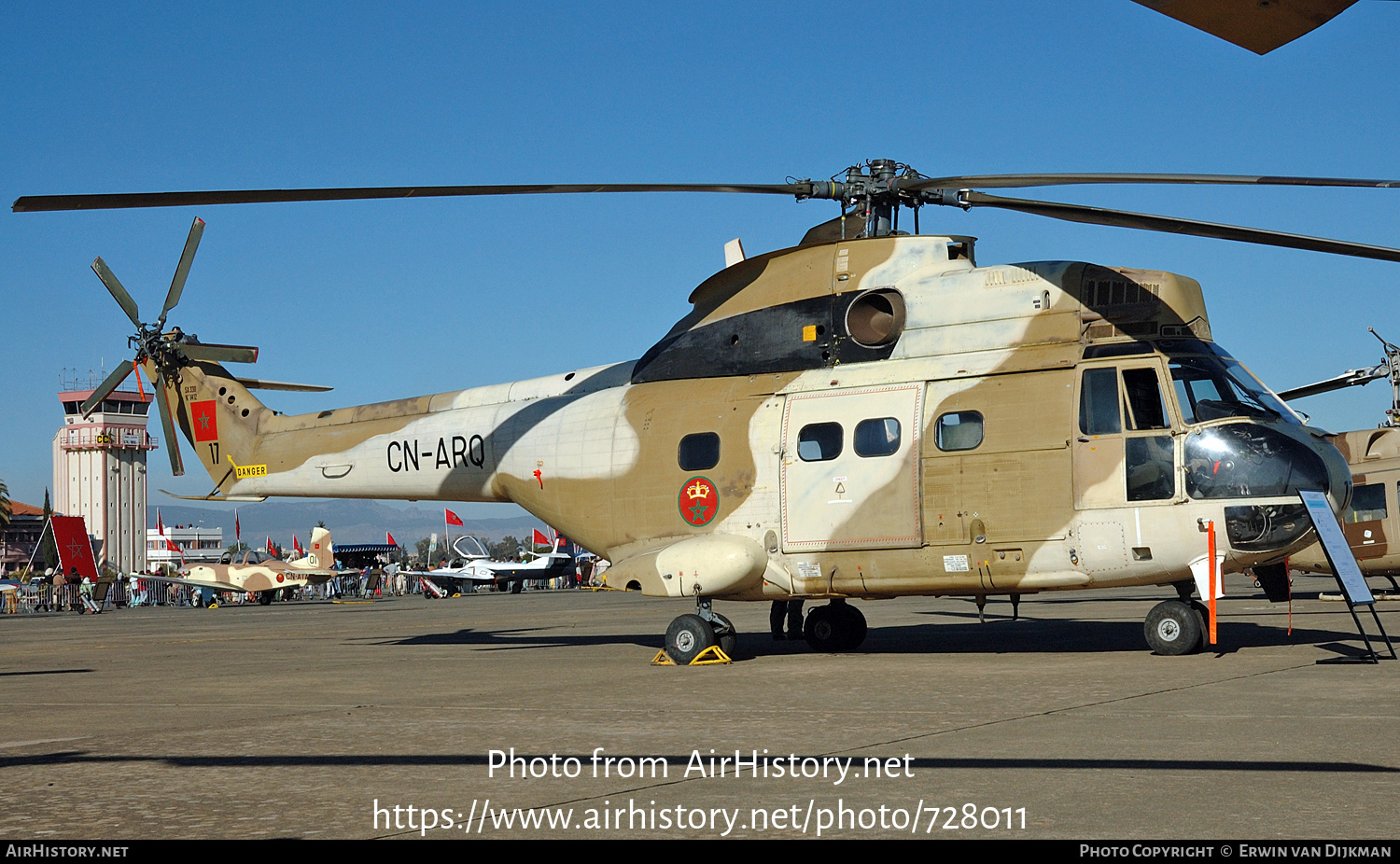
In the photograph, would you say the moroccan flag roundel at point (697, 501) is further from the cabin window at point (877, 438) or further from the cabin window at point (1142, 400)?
the cabin window at point (1142, 400)

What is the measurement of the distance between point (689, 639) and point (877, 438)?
3221 millimetres

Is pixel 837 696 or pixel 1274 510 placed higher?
pixel 1274 510

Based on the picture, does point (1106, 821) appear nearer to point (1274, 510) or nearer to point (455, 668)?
point (1274, 510)

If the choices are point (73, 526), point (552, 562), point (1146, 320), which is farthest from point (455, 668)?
point (552, 562)

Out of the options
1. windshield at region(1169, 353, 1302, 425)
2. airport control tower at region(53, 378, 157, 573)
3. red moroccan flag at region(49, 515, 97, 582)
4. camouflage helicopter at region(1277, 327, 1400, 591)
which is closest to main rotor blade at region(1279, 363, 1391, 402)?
camouflage helicopter at region(1277, 327, 1400, 591)

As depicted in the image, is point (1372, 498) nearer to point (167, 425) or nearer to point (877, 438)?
point (877, 438)

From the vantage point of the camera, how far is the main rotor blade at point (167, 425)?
1905 centimetres

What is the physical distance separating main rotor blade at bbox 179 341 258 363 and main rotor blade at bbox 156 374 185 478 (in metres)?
0.79

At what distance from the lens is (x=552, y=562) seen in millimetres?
64125

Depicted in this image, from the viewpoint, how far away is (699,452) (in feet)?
47.1

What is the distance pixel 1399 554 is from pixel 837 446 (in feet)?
49.3

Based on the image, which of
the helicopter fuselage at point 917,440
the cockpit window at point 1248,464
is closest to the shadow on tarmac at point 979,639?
the helicopter fuselage at point 917,440

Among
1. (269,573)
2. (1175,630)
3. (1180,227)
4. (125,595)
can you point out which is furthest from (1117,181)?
(125,595)

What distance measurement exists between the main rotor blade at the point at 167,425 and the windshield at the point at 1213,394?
1502 centimetres
